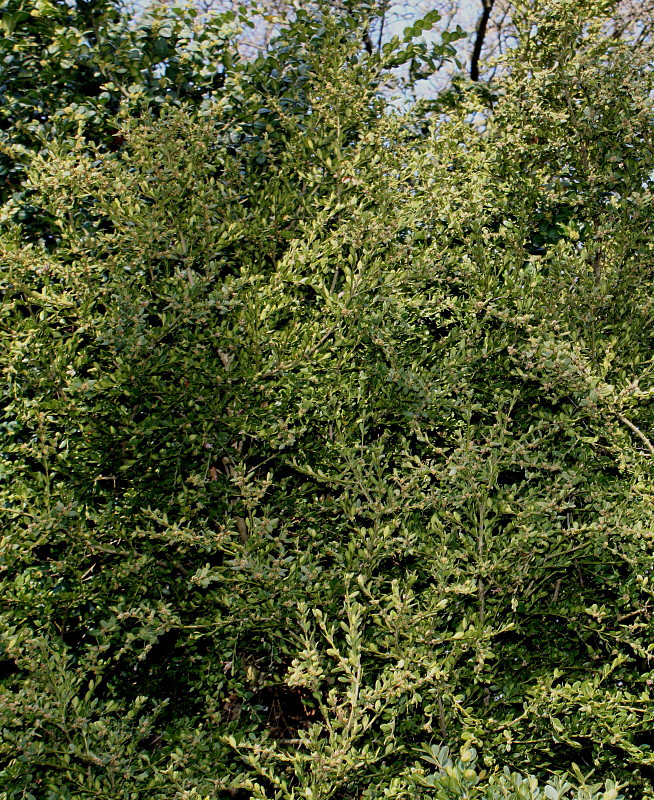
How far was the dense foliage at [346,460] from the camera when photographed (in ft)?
10.2

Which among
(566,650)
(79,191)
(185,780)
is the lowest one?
(185,780)

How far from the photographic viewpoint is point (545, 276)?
13.6 feet

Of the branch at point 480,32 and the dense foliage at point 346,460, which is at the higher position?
the branch at point 480,32

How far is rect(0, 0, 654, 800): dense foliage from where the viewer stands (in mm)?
3113

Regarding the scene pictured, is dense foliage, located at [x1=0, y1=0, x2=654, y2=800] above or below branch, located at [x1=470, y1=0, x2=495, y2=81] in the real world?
below

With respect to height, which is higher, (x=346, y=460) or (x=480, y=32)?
(x=480, y=32)

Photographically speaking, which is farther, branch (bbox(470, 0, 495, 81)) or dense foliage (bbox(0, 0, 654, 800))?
branch (bbox(470, 0, 495, 81))

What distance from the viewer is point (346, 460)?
3.50 m

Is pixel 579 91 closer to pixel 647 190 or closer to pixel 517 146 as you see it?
pixel 517 146

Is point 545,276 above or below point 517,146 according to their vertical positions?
below

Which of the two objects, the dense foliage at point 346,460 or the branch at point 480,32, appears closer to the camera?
the dense foliage at point 346,460

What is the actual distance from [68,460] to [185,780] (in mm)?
1586

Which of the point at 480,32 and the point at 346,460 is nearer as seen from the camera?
the point at 346,460

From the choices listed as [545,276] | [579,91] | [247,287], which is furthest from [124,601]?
[579,91]
